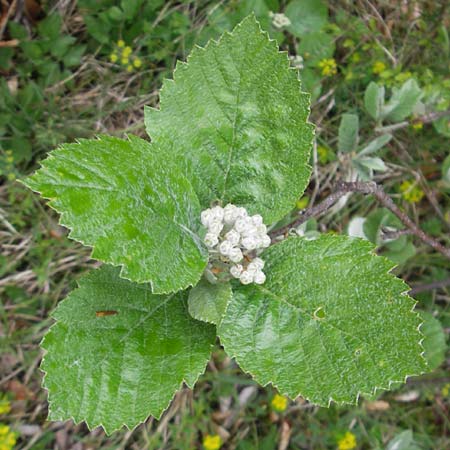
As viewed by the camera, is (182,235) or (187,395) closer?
(182,235)

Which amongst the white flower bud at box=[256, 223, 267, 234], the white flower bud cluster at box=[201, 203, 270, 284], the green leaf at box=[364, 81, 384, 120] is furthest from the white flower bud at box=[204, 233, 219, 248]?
the green leaf at box=[364, 81, 384, 120]

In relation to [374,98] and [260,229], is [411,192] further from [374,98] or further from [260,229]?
[260,229]

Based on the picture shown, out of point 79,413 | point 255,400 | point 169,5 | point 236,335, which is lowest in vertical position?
point 255,400

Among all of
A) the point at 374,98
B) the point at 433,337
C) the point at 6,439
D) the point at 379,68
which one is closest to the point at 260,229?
the point at 374,98

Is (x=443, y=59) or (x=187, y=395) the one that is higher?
(x=443, y=59)

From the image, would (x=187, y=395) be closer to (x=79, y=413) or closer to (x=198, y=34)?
(x=79, y=413)

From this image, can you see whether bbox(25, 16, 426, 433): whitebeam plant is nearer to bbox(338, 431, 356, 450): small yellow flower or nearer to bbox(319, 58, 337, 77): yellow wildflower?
bbox(319, 58, 337, 77): yellow wildflower

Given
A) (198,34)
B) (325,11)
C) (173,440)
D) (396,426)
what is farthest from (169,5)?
(396,426)

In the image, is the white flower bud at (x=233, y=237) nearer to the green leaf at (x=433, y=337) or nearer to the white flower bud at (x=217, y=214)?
the white flower bud at (x=217, y=214)
